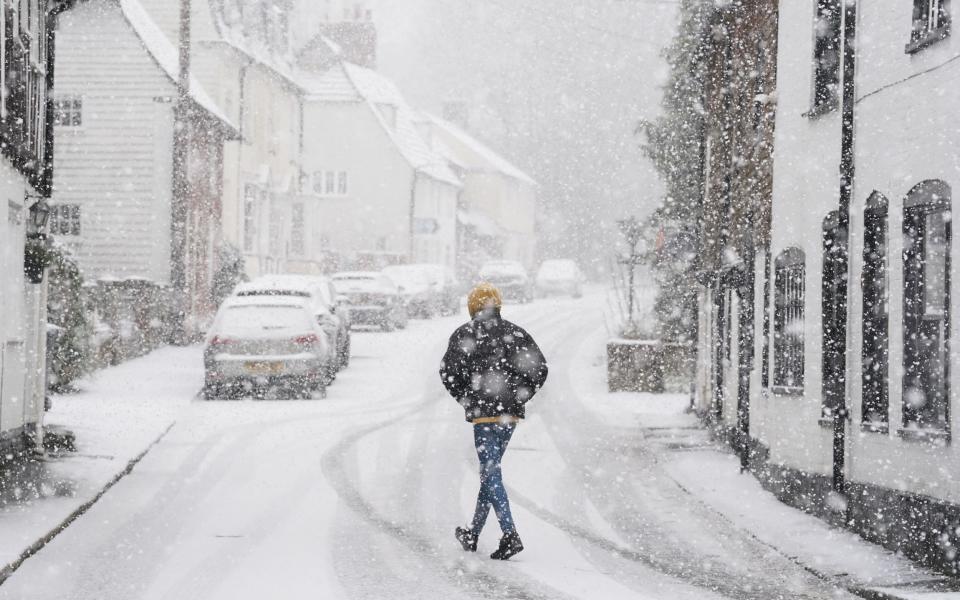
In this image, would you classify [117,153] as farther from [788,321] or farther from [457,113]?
[457,113]

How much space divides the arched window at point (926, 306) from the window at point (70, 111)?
24820mm

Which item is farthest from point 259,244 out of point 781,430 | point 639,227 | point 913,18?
point 913,18

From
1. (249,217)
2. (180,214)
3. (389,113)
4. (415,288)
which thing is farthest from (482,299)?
(389,113)

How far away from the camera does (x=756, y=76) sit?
17.2m

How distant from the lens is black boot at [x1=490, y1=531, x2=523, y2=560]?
932 centimetres

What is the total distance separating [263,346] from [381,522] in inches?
395

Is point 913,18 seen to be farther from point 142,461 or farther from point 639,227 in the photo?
point 639,227

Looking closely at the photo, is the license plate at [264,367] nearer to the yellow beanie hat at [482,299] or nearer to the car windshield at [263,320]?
the car windshield at [263,320]

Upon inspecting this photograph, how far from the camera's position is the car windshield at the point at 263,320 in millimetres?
20672

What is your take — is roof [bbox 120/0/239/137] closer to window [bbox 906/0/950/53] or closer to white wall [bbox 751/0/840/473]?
white wall [bbox 751/0/840/473]

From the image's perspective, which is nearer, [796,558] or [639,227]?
[796,558]

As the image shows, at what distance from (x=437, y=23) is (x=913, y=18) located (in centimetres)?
7264

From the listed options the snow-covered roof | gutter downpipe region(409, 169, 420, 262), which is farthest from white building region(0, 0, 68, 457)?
gutter downpipe region(409, 169, 420, 262)

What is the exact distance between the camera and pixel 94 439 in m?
16.0
